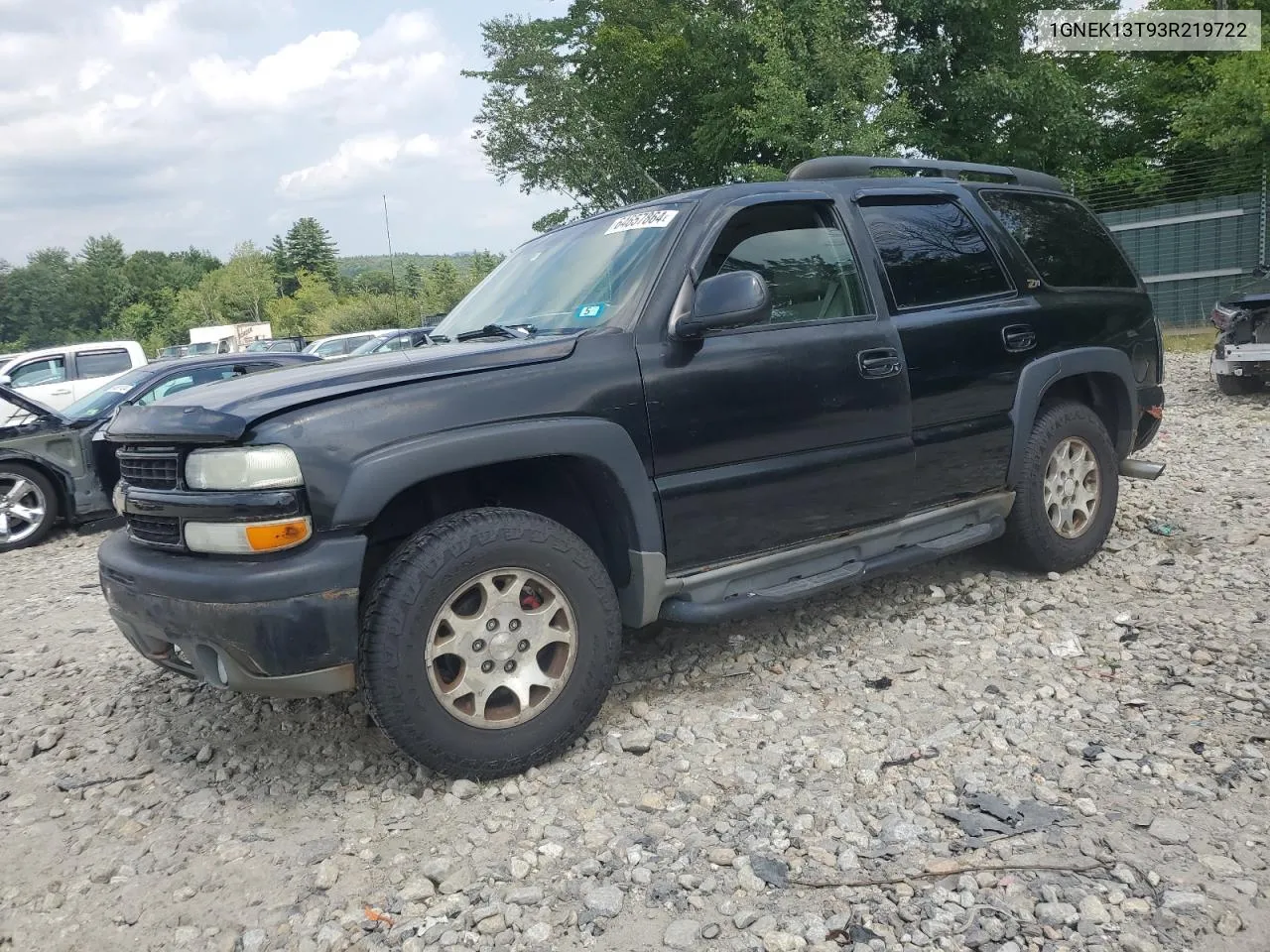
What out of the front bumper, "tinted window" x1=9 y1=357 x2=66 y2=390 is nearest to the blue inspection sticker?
the front bumper

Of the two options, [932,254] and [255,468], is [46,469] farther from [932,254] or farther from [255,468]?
[932,254]

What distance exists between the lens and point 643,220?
3.76m

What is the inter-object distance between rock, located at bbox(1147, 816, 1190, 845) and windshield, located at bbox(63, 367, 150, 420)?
8.64 metres

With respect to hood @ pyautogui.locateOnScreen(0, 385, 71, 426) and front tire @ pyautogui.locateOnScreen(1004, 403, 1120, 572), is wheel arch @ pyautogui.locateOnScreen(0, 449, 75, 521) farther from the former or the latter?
front tire @ pyautogui.locateOnScreen(1004, 403, 1120, 572)

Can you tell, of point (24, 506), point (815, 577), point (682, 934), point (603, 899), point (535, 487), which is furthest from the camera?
point (24, 506)

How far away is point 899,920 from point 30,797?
2836 millimetres

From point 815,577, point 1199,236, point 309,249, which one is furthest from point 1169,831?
point 309,249

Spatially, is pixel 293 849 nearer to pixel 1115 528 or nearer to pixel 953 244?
pixel 953 244

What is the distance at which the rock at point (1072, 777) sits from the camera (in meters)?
2.83

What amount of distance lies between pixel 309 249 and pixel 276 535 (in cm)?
9261

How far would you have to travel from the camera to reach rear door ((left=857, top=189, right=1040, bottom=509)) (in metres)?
4.01

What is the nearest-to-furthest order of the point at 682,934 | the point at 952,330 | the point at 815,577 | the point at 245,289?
1. the point at 682,934
2. the point at 815,577
3. the point at 952,330
4. the point at 245,289

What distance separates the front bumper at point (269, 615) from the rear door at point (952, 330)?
2.38 m

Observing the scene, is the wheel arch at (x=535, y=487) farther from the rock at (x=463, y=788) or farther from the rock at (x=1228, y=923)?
the rock at (x=1228, y=923)
